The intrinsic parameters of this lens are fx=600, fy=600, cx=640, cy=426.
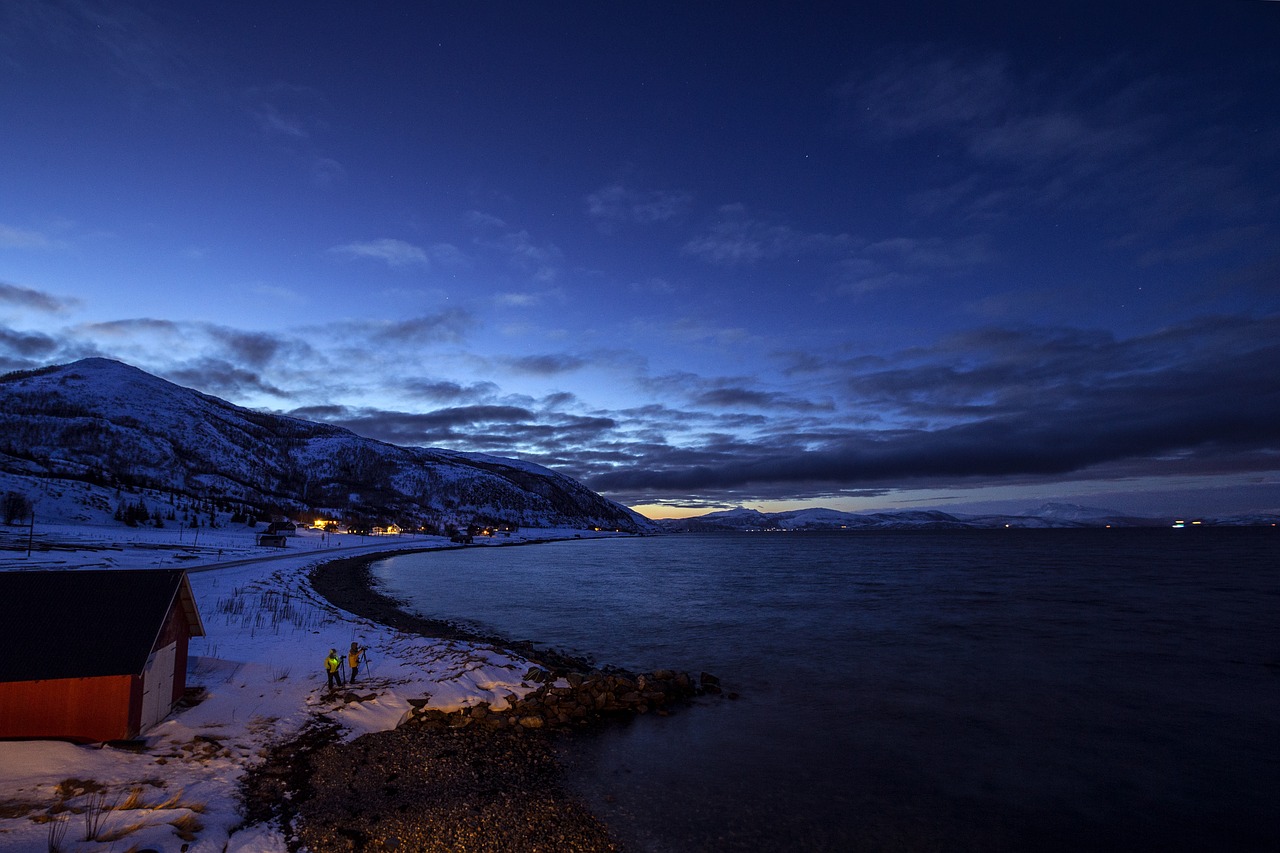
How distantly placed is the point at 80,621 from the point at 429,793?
968 centimetres

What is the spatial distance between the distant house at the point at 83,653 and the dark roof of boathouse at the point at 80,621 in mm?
18

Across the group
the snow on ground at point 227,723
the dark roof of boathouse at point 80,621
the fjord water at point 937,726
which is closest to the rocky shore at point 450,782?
the snow on ground at point 227,723

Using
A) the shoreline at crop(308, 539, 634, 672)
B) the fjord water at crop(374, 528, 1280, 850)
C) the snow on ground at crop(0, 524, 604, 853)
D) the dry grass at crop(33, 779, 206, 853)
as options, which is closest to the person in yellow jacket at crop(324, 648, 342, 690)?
the snow on ground at crop(0, 524, 604, 853)

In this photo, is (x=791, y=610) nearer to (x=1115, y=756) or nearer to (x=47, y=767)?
(x=1115, y=756)

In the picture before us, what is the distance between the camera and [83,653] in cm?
1429

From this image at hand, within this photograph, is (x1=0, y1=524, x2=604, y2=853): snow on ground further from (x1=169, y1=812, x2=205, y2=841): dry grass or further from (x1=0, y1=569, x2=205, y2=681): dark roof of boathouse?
(x1=0, y1=569, x2=205, y2=681): dark roof of boathouse

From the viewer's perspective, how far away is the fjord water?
15148 mm

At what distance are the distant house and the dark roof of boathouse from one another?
0.02 metres

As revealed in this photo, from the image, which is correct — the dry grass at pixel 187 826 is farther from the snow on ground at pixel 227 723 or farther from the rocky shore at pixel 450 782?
the rocky shore at pixel 450 782

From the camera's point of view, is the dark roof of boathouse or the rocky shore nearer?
the rocky shore

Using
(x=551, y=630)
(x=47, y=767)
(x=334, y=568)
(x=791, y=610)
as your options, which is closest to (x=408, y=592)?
(x=334, y=568)

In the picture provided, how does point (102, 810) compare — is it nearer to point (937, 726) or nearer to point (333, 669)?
point (333, 669)

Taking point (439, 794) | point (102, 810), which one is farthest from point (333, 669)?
point (102, 810)

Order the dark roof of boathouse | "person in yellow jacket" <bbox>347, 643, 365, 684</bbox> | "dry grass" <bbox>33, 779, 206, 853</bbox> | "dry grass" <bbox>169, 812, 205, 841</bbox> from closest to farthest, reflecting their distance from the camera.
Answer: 1. "dry grass" <bbox>33, 779, 206, 853</bbox>
2. "dry grass" <bbox>169, 812, 205, 841</bbox>
3. the dark roof of boathouse
4. "person in yellow jacket" <bbox>347, 643, 365, 684</bbox>
